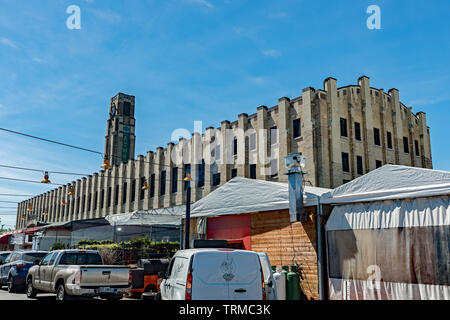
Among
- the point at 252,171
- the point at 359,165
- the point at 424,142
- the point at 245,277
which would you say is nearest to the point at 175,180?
the point at 252,171

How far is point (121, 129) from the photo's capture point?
78.8 metres

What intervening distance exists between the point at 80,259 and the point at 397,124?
2988cm

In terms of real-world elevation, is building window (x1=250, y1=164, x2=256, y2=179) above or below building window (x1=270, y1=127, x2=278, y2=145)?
below

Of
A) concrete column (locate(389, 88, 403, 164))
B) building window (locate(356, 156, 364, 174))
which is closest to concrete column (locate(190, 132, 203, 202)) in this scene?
building window (locate(356, 156, 364, 174))

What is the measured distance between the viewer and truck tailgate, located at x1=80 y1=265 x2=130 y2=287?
12016 mm

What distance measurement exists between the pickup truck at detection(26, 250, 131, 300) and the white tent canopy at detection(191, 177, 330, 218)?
14.9ft

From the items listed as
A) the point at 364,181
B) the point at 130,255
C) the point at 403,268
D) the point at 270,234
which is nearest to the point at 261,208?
the point at 270,234

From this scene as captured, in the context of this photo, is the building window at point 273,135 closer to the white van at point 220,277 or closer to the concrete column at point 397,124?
the concrete column at point 397,124

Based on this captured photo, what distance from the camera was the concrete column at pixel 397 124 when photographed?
3421 cm

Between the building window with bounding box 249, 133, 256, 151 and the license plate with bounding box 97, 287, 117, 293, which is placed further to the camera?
the building window with bounding box 249, 133, 256, 151

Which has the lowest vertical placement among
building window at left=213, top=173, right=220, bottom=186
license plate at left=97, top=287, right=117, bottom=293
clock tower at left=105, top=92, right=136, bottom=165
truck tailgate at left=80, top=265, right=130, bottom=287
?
license plate at left=97, top=287, right=117, bottom=293

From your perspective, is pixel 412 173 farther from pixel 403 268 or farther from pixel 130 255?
pixel 130 255

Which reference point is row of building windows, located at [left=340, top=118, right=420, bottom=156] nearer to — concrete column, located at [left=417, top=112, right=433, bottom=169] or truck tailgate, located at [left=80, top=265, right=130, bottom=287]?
concrete column, located at [left=417, top=112, right=433, bottom=169]

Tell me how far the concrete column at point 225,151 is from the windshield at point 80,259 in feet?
70.5
